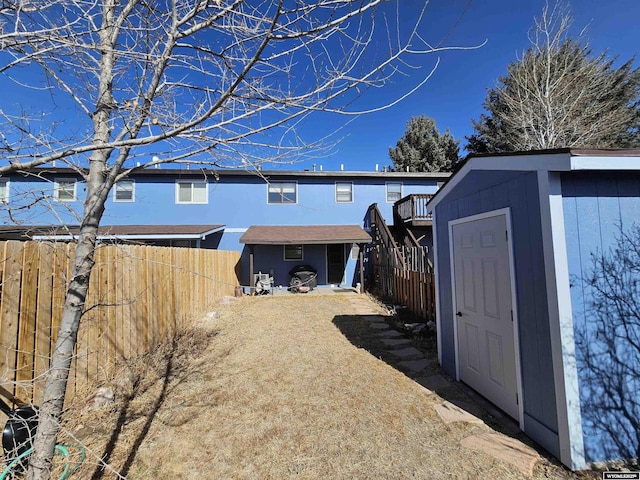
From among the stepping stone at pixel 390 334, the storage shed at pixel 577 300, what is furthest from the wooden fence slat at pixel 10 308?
the stepping stone at pixel 390 334

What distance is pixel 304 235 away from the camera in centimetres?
1294

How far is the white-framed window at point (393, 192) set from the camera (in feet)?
49.9

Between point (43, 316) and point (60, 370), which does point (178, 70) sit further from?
point (43, 316)

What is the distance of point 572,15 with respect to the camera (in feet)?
35.9

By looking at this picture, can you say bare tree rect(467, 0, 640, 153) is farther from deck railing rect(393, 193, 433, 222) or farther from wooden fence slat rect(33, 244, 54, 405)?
wooden fence slat rect(33, 244, 54, 405)

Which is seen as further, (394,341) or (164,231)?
(164,231)

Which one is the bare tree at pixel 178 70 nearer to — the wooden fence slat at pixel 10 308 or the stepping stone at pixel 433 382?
the wooden fence slat at pixel 10 308

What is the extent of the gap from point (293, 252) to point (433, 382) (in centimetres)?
1051

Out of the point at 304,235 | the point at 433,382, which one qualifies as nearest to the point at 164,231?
the point at 304,235

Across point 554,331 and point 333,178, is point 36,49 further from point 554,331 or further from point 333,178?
point 333,178

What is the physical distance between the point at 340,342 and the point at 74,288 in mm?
5048

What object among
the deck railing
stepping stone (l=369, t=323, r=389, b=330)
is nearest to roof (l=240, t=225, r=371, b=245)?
the deck railing

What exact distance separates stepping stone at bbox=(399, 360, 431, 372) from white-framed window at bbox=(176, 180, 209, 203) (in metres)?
12.1

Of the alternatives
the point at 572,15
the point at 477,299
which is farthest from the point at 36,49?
the point at 572,15
